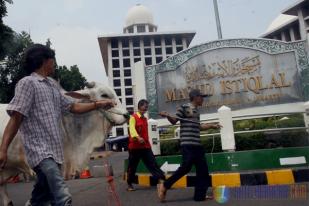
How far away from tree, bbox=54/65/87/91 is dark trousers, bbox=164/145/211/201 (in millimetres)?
27714

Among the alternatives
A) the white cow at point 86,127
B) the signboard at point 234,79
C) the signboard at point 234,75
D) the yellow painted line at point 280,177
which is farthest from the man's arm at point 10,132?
the signboard at point 234,79

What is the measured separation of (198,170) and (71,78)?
30.0 meters

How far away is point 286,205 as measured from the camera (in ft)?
15.8

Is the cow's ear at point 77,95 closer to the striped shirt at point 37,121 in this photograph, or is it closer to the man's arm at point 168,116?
the striped shirt at point 37,121

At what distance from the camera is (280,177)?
708cm

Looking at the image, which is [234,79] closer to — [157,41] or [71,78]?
[71,78]

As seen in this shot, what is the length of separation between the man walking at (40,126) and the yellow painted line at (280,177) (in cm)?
488

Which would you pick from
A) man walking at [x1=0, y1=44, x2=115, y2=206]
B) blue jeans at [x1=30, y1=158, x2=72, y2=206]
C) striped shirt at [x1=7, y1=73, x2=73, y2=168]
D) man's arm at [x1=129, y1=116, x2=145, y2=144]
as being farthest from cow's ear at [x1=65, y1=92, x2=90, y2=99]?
man's arm at [x1=129, y1=116, x2=145, y2=144]

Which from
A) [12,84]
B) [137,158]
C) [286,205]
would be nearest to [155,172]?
[137,158]

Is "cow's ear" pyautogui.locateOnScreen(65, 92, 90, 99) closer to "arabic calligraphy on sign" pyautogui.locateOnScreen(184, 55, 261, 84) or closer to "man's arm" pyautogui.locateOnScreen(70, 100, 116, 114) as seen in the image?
"man's arm" pyautogui.locateOnScreen(70, 100, 116, 114)

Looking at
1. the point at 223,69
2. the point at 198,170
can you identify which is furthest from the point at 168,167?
the point at 223,69

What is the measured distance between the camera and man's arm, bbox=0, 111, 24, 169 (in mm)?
2707

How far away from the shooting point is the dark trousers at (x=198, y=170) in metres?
5.54

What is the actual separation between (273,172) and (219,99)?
7.05 meters
